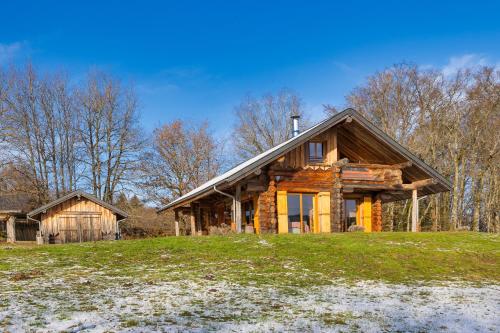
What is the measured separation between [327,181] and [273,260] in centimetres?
908

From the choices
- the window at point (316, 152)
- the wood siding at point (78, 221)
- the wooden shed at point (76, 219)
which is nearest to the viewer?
the window at point (316, 152)

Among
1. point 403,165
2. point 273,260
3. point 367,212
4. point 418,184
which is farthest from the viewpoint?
point 367,212

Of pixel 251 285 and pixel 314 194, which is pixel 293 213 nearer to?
pixel 314 194

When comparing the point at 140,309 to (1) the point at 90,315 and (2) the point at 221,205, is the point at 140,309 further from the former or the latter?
(2) the point at 221,205

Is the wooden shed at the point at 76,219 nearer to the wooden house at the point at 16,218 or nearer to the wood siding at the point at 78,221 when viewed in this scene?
the wood siding at the point at 78,221

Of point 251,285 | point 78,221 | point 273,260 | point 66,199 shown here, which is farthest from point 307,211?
point 66,199

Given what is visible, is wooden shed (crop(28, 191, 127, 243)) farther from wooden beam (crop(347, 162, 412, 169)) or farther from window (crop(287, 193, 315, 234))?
wooden beam (crop(347, 162, 412, 169))

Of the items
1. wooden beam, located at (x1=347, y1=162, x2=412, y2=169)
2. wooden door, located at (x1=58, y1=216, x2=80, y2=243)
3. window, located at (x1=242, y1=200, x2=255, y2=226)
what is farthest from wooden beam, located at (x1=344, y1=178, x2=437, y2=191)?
wooden door, located at (x1=58, y1=216, x2=80, y2=243)

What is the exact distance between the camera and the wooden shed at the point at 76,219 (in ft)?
85.0

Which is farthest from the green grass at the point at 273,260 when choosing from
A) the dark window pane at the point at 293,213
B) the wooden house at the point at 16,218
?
the wooden house at the point at 16,218

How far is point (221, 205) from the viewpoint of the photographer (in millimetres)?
24953

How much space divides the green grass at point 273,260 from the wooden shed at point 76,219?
13343 mm

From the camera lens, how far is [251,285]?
9.17 meters

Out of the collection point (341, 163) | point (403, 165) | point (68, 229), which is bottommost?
point (68, 229)
